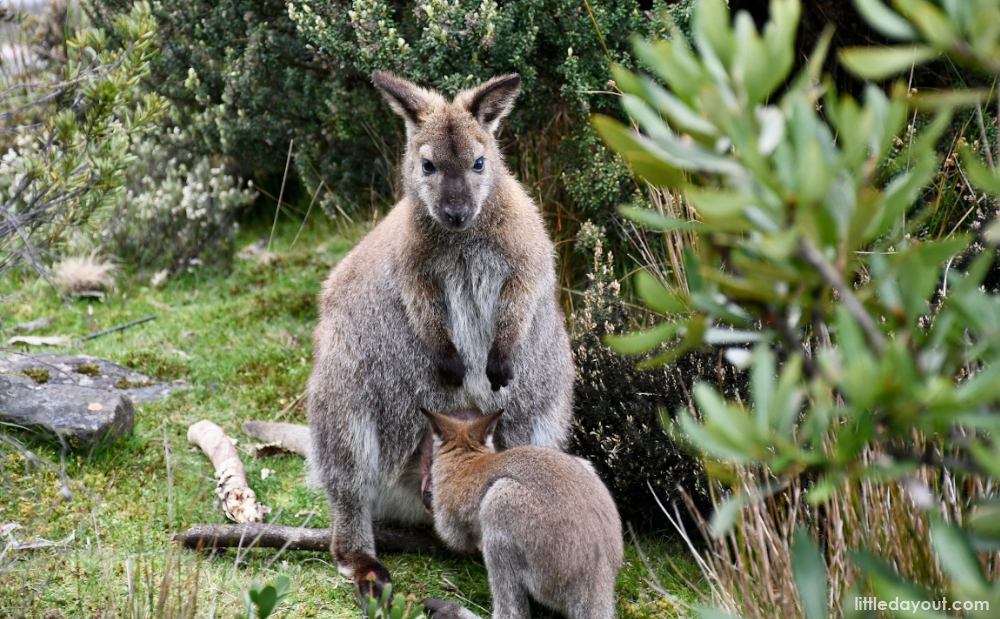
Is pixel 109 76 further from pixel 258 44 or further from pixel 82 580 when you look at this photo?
Answer: pixel 258 44

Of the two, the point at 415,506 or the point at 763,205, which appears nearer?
the point at 763,205

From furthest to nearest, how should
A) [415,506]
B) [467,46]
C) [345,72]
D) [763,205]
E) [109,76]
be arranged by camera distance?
[345,72] < [467,46] < [415,506] < [109,76] < [763,205]

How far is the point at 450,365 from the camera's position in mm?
4145

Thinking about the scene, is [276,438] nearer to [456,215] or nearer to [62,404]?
[62,404]

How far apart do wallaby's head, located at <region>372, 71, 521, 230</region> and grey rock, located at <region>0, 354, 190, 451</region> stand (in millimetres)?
2135

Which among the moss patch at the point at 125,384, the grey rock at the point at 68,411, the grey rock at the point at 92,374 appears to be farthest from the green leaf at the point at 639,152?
the moss patch at the point at 125,384

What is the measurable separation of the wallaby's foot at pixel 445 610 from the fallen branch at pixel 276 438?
1637mm

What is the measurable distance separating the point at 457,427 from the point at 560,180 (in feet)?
9.05

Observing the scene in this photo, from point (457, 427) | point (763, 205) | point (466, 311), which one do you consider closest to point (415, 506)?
point (457, 427)

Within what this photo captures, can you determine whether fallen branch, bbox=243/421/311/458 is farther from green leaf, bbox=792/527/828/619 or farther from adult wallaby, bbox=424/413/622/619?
green leaf, bbox=792/527/828/619

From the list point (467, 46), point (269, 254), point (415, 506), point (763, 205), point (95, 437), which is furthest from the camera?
point (269, 254)

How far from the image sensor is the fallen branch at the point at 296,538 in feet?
13.1

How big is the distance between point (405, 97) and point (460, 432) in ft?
5.18

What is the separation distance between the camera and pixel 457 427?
3996 mm
